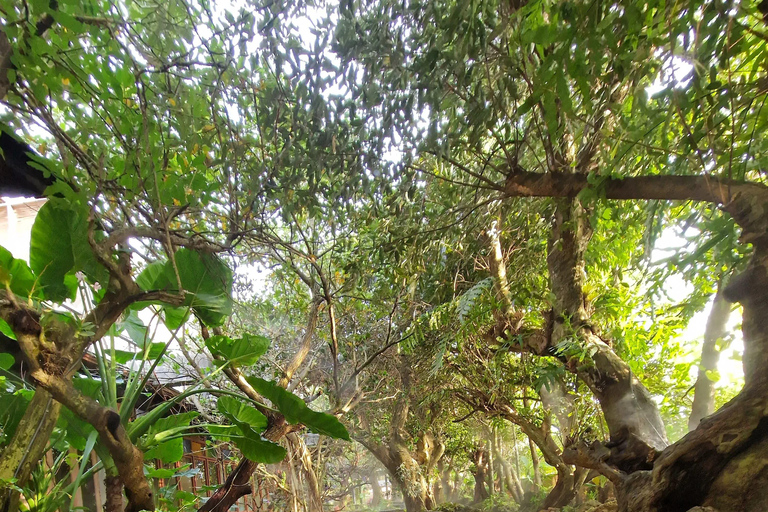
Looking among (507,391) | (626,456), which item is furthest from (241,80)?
(507,391)

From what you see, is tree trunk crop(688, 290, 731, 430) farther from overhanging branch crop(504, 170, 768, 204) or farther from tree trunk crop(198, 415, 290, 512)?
tree trunk crop(198, 415, 290, 512)

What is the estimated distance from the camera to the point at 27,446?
5.11 ft

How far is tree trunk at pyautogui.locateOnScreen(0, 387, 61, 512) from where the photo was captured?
1486 mm

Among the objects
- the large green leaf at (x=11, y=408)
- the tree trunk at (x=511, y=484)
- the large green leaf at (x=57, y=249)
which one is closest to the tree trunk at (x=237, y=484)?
the large green leaf at (x=11, y=408)

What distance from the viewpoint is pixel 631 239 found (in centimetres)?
350

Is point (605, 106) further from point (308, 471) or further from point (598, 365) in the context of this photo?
point (308, 471)

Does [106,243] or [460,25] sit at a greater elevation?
[460,25]

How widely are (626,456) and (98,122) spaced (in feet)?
10.4

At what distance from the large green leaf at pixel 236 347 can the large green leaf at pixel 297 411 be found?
0.80 ft

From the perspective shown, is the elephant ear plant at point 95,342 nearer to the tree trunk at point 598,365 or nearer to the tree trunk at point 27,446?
the tree trunk at point 27,446

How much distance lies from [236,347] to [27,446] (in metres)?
1.08

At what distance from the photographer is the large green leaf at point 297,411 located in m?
2.29

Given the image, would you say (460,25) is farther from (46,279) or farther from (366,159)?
(46,279)

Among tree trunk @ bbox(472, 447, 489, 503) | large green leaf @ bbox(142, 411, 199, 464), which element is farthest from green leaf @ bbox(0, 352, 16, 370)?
tree trunk @ bbox(472, 447, 489, 503)
